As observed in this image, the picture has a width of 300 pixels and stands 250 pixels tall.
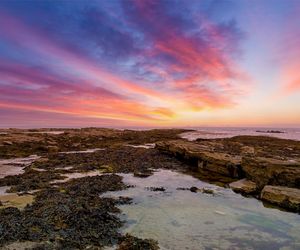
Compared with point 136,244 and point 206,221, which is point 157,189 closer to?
point 206,221

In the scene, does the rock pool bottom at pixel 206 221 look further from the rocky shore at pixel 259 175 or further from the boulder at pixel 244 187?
the rocky shore at pixel 259 175

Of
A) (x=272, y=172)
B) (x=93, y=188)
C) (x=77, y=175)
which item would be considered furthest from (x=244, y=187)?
(x=77, y=175)

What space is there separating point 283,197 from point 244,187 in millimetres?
3492

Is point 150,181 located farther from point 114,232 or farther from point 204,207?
point 114,232

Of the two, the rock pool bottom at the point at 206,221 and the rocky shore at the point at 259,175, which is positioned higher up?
the rocky shore at the point at 259,175

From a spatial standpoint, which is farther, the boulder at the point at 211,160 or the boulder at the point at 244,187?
the boulder at the point at 211,160

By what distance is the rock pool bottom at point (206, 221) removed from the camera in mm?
10180

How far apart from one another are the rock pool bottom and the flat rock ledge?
600 mm

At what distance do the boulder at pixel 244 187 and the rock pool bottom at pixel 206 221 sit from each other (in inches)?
27.9

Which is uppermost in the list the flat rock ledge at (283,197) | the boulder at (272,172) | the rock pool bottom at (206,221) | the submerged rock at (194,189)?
the boulder at (272,172)

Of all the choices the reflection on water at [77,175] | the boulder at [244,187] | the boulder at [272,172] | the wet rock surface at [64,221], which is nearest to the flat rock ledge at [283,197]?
the boulder at [244,187]

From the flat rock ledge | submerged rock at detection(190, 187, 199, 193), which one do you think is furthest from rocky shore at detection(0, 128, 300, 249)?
submerged rock at detection(190, 187, 199, 193)

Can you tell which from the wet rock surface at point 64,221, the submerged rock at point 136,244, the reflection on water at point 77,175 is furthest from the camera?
the reflection on water at point 77,175

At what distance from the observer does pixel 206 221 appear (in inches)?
480
